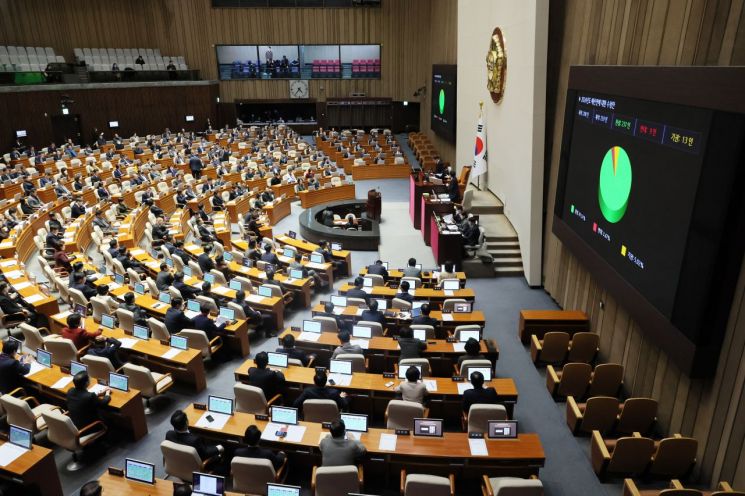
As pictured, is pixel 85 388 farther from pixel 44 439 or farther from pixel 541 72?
pixel 541 72

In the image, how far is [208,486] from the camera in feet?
16.5

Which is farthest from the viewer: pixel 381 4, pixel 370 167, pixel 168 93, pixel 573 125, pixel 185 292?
pixel 381 4

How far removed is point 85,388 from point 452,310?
5.95 m

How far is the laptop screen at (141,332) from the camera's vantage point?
8367 millimetres

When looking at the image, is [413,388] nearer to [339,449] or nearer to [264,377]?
[339,449]

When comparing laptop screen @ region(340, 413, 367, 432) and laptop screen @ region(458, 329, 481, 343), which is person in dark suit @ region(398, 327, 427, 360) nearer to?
laptop screen @ region(458, 329, 481, 343)

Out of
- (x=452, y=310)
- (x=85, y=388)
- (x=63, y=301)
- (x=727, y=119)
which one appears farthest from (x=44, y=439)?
(x=727, y=119)

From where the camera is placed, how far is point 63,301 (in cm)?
1134

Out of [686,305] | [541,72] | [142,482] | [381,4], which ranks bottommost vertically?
[142,482]

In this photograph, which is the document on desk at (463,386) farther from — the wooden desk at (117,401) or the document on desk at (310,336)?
the wooden desk at (117,401)

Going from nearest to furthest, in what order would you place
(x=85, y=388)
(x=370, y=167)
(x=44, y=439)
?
(x=85, y=388), (x=44, y=439), (x=370, y=167)

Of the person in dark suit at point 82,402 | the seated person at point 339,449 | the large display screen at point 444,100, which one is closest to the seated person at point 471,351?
the seated person at point 339,449

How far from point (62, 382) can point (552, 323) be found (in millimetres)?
7836

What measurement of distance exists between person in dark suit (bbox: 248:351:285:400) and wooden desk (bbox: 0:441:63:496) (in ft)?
7.84
